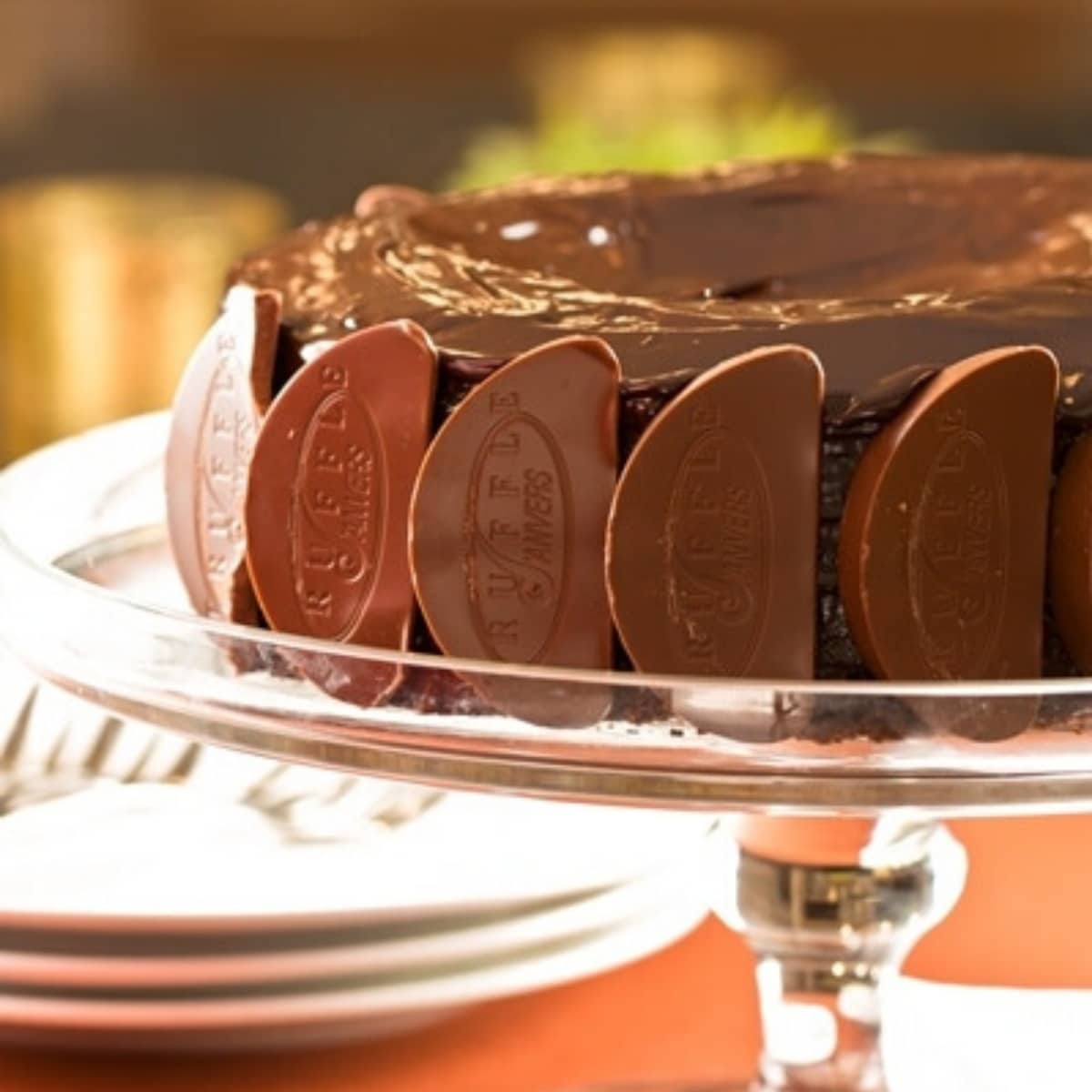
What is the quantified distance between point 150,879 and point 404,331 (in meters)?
0.25

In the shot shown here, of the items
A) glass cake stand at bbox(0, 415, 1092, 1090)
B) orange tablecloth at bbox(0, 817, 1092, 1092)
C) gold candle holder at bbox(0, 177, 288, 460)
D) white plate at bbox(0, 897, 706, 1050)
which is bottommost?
gold candle holder at bbox(0, 177, 288, 460)

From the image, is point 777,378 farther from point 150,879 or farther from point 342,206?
point 342,206

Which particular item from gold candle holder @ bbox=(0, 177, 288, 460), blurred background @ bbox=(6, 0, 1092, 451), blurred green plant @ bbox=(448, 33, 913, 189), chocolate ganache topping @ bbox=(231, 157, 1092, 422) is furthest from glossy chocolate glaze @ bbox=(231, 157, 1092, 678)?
blurred background @ bbox=(6, 0, 1092, 451)

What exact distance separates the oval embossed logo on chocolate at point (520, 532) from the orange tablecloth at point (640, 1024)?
202 millimetres

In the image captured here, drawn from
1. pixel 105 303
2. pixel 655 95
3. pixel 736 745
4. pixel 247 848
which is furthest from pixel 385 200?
pixel 655 95

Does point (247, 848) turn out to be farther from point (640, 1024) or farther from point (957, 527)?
point (957, 527)

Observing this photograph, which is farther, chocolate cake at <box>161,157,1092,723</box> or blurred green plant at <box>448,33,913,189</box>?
blurred green plant at <box>448,33,913,189</box>

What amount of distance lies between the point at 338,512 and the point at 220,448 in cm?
7

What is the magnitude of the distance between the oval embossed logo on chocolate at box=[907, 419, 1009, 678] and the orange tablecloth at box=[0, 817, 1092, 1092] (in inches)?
9.1

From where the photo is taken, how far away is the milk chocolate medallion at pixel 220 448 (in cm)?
75

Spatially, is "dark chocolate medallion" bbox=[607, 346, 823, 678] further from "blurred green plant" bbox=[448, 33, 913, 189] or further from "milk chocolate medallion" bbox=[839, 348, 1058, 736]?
"blurred green plant" bbox=[448, 33, 913, 189]

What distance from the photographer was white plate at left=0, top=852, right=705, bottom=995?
79 cm

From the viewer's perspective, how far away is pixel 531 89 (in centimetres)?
264

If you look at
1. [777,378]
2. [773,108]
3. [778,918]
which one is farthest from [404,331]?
[773,108]
